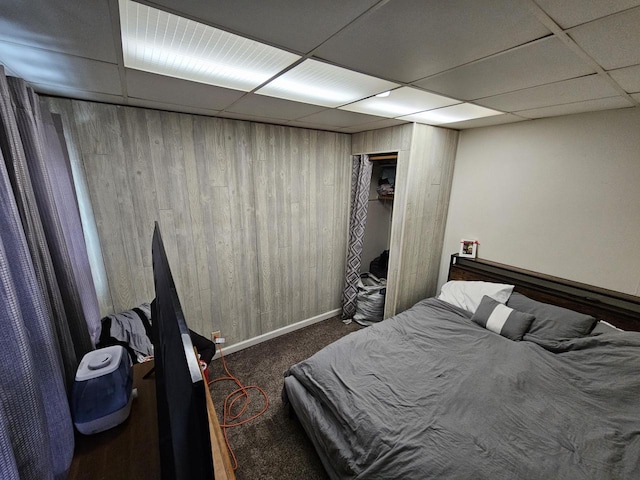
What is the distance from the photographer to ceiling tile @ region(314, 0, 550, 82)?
0.78 metres

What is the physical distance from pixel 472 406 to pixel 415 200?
1859 mm

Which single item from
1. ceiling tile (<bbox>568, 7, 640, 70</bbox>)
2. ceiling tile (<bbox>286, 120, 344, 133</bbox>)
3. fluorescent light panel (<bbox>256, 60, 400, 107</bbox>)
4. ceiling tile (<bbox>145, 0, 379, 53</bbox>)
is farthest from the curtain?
ceiling tile (<bbox>145, 0, 379, 53</bbox>)

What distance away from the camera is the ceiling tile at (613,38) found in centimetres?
82

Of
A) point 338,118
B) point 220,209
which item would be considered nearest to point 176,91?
point 220,209

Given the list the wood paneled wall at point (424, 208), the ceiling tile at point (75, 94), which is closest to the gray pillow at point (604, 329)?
the wood paneled wall at point (424, 208)

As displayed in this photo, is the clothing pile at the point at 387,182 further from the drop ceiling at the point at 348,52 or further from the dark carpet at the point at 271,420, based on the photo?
the dark carpet at the point at 271,420

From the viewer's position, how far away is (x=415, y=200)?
8.96 ft

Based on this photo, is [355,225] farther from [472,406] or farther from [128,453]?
[128,453]

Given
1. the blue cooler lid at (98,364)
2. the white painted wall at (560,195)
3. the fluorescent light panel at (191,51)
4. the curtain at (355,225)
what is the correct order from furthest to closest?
1. the curtain at (355,225)
2. the white painted wall at (560,195)
3. the blue cooler lid at (98,364)
4. the fluorescent light panel at (191,51)

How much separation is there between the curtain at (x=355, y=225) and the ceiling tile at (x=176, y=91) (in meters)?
1.70

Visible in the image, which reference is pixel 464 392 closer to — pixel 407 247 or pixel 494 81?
pixel 407 247

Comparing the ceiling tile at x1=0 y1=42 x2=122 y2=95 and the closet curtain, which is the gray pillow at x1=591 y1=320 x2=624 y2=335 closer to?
the closet curtain

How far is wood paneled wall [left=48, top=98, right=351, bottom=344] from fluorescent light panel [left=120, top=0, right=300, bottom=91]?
0.95 meters

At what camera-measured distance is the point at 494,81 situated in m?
1.35
